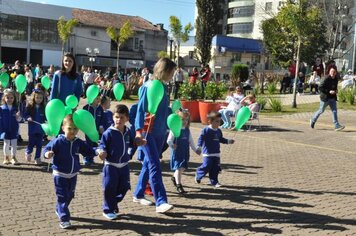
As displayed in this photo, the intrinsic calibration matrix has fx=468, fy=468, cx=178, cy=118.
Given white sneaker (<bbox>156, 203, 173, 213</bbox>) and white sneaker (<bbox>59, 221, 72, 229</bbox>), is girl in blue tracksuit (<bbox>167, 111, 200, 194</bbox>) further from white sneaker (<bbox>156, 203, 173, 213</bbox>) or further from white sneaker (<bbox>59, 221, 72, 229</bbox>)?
white sneaker (<bbox>59, 221, 72, 229</bbox>)

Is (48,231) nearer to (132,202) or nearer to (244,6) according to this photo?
(132,202)

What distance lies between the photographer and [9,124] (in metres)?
8.29

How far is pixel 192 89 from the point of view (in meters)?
15.6

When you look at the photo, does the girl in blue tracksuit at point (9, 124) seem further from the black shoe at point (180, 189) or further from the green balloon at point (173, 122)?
the green balloon at point (173, 122)

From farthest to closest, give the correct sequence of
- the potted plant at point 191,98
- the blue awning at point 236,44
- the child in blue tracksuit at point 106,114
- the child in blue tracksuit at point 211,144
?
the blue awning at point 236,44
the potted plant at point 191,98
the child in blue tracksuit at point 106,114
the child in blue tracksuit at point 211,144

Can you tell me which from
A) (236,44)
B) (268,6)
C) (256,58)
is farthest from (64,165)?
(268,6)

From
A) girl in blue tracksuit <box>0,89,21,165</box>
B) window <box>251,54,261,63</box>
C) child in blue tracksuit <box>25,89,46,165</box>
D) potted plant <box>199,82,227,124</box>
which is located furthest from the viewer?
window <box>251,54,261,63</box>

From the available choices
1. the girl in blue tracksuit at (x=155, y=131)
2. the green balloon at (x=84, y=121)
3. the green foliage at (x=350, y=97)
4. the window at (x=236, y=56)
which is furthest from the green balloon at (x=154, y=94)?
the window at (x=236, y=56)

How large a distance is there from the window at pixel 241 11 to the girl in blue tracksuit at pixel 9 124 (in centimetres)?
7292

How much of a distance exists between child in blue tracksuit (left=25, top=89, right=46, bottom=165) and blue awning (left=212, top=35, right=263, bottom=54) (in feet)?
161

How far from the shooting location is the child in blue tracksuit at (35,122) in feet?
27.7

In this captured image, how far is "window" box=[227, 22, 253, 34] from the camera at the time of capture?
7821cm

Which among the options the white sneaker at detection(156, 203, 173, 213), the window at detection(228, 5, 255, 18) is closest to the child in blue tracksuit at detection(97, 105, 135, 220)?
the white sneaker at detection(156, 203, 173, 213)

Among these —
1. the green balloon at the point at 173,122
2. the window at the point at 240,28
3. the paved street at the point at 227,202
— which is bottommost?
the paved street at the point at 227,202
